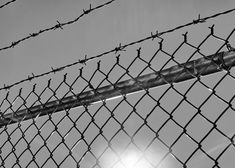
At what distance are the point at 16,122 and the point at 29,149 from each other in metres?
0.23

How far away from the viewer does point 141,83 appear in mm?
2256

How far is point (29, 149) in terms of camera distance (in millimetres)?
2883

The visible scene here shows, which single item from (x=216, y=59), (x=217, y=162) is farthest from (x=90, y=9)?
(x=217, y=162)

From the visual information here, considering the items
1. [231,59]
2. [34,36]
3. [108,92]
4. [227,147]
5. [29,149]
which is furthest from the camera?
[34,36]

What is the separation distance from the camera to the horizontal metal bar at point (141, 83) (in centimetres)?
198

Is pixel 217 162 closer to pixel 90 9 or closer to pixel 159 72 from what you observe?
pixel 159 72

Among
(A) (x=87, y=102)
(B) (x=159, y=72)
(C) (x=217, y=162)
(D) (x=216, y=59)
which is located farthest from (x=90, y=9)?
(C) (x=217, y=162)

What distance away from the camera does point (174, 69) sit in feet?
7.03

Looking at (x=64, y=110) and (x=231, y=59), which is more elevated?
(x=64, y=110)

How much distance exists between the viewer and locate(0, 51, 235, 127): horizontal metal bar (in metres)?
1.98

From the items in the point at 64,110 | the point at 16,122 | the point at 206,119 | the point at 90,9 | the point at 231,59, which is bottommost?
the point at 206,119

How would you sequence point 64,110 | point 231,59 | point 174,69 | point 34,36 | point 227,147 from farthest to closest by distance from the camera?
1. point 34,36
2. point 64,110
3. point 174,69
4. point 231,59
5. point 227,147

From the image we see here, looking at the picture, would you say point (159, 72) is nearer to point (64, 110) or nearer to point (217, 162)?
point (217, 162)

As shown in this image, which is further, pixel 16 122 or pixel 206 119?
pixel 16 122
